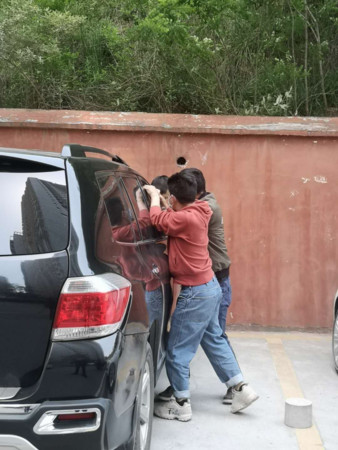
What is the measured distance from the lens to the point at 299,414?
4.99 meters

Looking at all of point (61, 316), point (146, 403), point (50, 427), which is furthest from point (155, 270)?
point (50, 427)

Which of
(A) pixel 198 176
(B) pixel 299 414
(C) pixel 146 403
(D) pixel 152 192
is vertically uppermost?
(A) pixel 198 176

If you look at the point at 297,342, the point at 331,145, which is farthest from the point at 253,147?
the point at 297,342

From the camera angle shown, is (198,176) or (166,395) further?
(166,395)

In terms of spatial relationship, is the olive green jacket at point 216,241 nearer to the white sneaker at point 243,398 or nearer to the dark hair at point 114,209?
the white sneaker at point 243,398

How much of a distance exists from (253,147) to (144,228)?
3818 mm

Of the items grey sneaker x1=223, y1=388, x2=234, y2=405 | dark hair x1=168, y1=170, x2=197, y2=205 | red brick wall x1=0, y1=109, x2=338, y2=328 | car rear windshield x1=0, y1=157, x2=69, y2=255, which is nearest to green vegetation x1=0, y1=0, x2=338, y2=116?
red brick wall x1=0, y1=109, x2=338, y2=328

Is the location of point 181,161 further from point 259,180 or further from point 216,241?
point 216,241

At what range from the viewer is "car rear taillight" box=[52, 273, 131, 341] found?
3.04 metres

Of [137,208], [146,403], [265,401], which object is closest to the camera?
[146,403]

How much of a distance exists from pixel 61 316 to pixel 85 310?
11 centimetres

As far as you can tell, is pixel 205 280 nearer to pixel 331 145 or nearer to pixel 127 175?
pixel 127 175

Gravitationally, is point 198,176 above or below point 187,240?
above

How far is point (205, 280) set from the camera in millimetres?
5066
